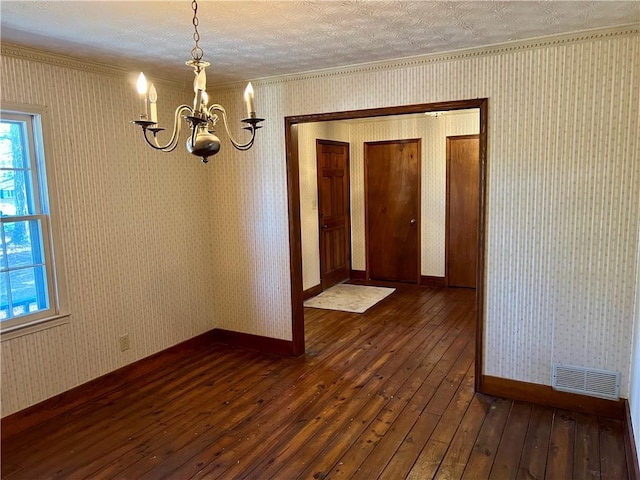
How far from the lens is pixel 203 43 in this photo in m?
2.86

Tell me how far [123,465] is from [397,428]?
5.36 ft

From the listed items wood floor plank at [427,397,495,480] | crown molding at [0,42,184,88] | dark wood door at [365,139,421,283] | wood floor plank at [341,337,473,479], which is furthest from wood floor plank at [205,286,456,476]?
crown molding at [0,42,184,88]

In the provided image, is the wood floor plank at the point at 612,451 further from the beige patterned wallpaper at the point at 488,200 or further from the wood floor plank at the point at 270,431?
the wood floor plank at the point at 270,431

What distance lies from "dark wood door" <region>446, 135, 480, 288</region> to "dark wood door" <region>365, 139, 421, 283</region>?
0.45 m

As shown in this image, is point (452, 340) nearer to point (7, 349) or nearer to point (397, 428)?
point (397, 428)

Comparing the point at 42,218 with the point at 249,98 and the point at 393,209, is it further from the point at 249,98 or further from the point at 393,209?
the point at 393,209

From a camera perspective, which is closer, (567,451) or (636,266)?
(567,451)

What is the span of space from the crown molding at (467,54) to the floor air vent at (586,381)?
208 cm

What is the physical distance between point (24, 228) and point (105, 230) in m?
0.56

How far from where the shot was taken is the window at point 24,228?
9.71 feet

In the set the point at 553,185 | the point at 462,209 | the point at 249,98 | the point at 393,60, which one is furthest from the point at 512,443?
the point at 462,209

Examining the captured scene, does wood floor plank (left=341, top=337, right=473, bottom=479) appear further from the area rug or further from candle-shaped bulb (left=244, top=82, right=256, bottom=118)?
candle-shaped bulb (left=244, top=82, right=256, bottom=118)

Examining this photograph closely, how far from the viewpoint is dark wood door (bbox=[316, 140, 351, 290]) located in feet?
20.6

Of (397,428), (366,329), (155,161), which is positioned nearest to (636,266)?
(397,428)
